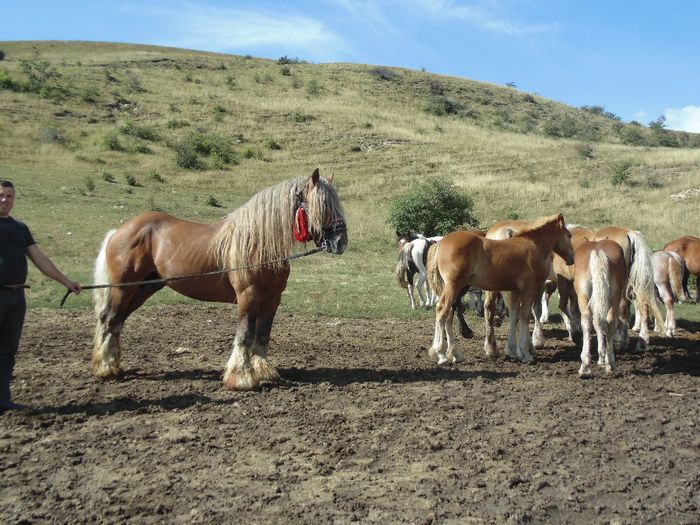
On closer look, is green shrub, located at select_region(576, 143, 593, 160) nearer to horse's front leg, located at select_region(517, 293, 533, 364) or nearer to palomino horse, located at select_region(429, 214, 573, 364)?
palomino horse, located at select_region(429, 214, 573, 364)

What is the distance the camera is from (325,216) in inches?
266

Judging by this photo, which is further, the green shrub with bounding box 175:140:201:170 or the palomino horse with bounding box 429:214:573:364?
the green shrub with bounding box 175:140:201:170

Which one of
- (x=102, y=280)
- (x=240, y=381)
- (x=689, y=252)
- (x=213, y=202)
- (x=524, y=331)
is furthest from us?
(x=213, y=202)

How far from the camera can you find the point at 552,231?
896 centimetres

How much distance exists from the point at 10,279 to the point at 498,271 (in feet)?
19.4

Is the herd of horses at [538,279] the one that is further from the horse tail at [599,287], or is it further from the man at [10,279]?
the man at [10,279]

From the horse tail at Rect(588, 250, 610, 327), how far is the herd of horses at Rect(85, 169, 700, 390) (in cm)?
1

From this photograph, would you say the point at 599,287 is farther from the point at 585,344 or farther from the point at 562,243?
the point at 562,243

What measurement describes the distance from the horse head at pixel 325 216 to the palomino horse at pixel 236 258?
0.04 ft

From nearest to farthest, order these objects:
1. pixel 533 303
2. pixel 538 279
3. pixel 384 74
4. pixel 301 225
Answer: pixel 301 225 → pixel 538 279 → pixel 533 303 → pixel 384 74

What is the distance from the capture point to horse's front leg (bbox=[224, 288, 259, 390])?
265 inches

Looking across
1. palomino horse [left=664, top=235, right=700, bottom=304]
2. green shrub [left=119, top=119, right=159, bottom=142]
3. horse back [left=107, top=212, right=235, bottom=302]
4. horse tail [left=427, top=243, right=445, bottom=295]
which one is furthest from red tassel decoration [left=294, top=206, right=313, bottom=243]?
green shrub [left=119, top=119, right=159, bottom=142]

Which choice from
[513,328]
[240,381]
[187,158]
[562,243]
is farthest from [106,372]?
[187,158]

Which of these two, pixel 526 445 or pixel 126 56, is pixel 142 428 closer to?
pixel 526 445
